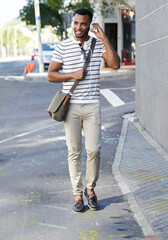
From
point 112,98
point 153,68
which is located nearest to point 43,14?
point 112,98

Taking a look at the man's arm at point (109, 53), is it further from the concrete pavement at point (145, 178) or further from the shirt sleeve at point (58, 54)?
the concrete pavement at point (145, 178)

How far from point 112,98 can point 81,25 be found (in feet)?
36.7

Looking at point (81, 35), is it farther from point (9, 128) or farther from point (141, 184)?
point (9, 128)

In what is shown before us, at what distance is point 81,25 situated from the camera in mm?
4863

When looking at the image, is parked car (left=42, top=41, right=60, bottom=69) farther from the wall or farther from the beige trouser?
the beige trouser

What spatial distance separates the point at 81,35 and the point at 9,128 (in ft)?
21.3

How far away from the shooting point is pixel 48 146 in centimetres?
882

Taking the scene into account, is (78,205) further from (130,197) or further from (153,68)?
(153,68)

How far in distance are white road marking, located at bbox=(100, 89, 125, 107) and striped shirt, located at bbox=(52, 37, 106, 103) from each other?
938 centimetres

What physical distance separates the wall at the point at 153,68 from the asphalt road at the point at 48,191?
0.77 meters

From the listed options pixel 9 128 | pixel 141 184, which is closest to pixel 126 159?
pixel 141 184

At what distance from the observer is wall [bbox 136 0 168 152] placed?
26.0 feet

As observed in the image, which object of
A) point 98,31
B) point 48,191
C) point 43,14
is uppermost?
point 43,14

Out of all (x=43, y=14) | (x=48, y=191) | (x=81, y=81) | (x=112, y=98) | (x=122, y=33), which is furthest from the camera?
(x=43, y=14)
